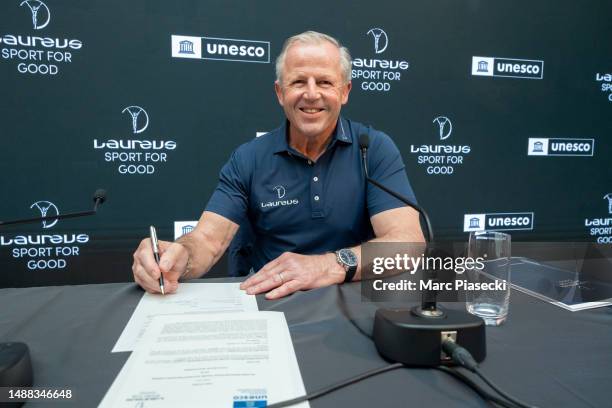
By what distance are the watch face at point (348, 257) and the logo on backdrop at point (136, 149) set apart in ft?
4.53

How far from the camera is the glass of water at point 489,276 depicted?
74cm

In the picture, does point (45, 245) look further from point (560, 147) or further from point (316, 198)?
point (560, 147)

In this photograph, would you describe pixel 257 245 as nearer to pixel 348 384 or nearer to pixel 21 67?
pixel 348 384

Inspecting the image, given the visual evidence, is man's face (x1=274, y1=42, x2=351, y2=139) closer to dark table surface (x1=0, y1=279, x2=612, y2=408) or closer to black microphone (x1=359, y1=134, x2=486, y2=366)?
dark table surface (x1=0, y1=279, x2=612, y2=408)

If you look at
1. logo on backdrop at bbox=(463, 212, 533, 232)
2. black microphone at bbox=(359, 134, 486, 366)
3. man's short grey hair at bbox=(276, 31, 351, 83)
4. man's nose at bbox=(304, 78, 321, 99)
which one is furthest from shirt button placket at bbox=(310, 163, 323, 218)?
logo on backdrop at bbox=(463, 212, 533, 232)

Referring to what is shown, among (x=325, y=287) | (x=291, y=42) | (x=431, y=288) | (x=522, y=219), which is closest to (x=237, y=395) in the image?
(x=431, y=288)

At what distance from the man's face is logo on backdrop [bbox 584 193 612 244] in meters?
2.19

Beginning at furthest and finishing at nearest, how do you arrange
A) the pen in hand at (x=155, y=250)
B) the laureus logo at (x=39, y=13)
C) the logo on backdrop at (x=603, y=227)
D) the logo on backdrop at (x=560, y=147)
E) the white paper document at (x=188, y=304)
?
the logo on backdrop at (x=603, y=227), the logo on backdrop at (x=560, y=147), the laureus logo at (x=39, y=13), the pen in hand at (x=155, y=250), the white paper document at (x=188, y=304)

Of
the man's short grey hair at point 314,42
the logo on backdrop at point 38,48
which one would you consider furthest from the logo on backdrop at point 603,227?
the logo on backdrop at point 38,48

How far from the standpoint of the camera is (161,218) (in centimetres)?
208

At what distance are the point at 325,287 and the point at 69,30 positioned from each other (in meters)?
1.78

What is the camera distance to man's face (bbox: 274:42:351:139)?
1.34m

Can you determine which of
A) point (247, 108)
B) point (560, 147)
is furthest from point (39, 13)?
point (560, 147)

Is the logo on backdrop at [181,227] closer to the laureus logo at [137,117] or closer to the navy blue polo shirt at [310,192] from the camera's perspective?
the laureus logo at [137,117]
